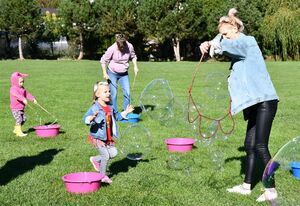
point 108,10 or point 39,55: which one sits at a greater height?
point 108,10

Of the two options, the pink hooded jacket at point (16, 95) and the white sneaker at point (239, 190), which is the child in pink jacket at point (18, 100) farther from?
the white sneaker at point (239, 190)

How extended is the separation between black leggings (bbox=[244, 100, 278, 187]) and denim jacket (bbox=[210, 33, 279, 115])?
0.38ft

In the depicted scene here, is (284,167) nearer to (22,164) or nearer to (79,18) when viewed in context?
(22,164)

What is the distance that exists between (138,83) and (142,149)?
474 inches

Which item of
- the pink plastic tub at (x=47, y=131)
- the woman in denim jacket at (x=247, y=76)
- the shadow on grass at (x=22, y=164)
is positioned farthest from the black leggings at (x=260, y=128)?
the pink plastic tub at (x=47, y=131)

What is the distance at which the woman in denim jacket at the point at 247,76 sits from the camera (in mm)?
5160

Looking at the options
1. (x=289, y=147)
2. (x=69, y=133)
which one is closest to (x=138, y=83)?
(x=69, y=133)

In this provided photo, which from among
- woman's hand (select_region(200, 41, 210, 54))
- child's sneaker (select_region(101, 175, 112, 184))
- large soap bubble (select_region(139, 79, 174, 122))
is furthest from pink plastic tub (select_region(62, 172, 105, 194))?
large soap bubble (select_region(139, 79, 174, 122))

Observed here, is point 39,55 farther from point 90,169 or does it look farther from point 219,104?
point 90,169

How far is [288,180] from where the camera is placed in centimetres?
521

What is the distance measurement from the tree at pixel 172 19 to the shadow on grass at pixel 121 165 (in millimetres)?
37966

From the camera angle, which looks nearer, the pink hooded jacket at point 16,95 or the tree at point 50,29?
the pink hooded jacket at point 16,95

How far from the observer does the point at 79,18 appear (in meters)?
47.5

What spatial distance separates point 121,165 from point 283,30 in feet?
110
